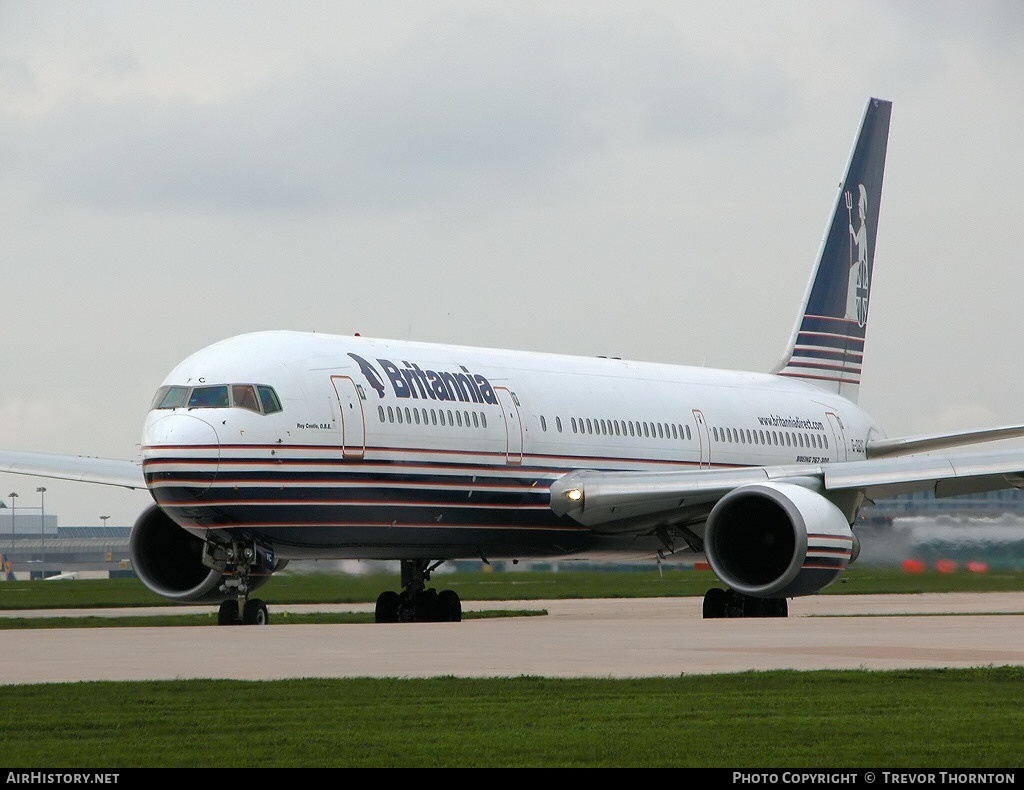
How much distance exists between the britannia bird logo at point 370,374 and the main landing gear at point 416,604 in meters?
3.21

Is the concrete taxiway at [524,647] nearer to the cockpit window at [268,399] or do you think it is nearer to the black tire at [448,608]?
the black tire at [448,608]

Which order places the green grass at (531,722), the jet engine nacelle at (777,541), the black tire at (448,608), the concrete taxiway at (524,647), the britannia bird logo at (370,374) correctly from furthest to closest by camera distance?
the black tire at (448,608)
the britannia bird logo at (370,374)
the jet engine nacelle at (777,541)
the concrete taxiway at (524,647)
the green grass at (531,722)

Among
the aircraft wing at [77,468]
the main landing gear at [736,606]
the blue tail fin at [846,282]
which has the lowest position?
the main landing gear at [736,606]

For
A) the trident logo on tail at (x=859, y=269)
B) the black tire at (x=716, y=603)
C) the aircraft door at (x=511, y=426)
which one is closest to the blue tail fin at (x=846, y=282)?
the trident logo on tail at (x=859, y=269)

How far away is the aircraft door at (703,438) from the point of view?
31.2m

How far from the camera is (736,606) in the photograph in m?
27.9

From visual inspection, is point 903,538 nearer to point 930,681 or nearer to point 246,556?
point 246,556

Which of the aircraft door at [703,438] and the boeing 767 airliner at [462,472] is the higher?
the aircraft door at [703,438]

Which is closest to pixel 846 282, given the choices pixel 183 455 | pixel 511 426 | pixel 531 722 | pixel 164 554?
pixel 511 426

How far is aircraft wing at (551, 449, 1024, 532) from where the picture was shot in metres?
25.9

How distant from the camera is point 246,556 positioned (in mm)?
23609

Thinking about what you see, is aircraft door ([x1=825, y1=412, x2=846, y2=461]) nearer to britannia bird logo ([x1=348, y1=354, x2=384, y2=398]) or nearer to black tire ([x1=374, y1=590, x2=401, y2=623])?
black tire ([x1=374, y1=590, x2=401, y2=623])

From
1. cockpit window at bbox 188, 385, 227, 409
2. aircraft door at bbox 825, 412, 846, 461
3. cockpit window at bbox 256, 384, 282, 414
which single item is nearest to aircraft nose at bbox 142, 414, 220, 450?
cockpit window at bbox 188, 385, 227, 409
